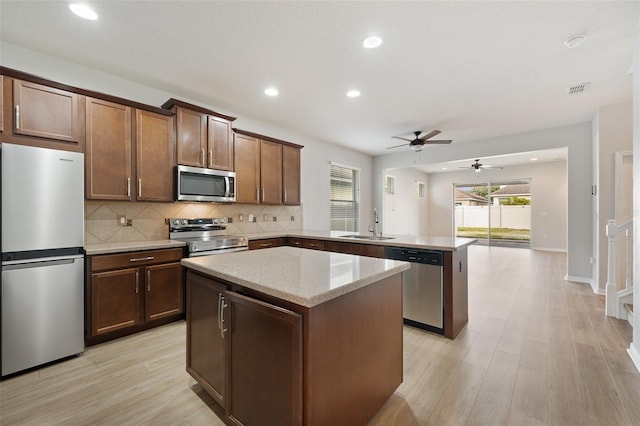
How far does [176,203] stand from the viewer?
354 centimetres

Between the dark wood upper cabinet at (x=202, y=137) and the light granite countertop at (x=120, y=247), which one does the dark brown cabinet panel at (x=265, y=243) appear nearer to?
the light granite countertop at (x=120, y=247)

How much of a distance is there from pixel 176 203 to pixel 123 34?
1.87 m

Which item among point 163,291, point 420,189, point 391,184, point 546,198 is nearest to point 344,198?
point 391,184

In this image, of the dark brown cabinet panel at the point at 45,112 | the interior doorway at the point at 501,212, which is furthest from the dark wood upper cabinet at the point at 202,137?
the interior doorway at the point at 501,212

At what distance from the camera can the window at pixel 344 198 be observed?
A: 6266 millimetres

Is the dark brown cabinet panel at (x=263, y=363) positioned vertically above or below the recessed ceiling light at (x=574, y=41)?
below

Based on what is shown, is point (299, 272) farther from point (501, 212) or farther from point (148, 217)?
point (501, 212)

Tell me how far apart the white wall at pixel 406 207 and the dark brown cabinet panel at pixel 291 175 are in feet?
10.6

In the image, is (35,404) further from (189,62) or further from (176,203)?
(189,62)

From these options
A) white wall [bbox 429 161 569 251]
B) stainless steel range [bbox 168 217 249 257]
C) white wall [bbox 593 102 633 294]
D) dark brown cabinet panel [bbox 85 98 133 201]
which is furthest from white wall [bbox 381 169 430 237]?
dark brown cabinet panel [bbox 85 98 133 201]

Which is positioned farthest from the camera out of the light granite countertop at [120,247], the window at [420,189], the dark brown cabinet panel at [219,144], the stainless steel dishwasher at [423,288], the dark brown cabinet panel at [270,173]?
the window at [420,189]

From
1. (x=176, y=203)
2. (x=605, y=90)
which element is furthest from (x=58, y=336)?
(x=605, y=90)

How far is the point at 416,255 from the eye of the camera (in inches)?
111

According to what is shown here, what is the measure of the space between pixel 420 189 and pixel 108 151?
9657 millimetres
